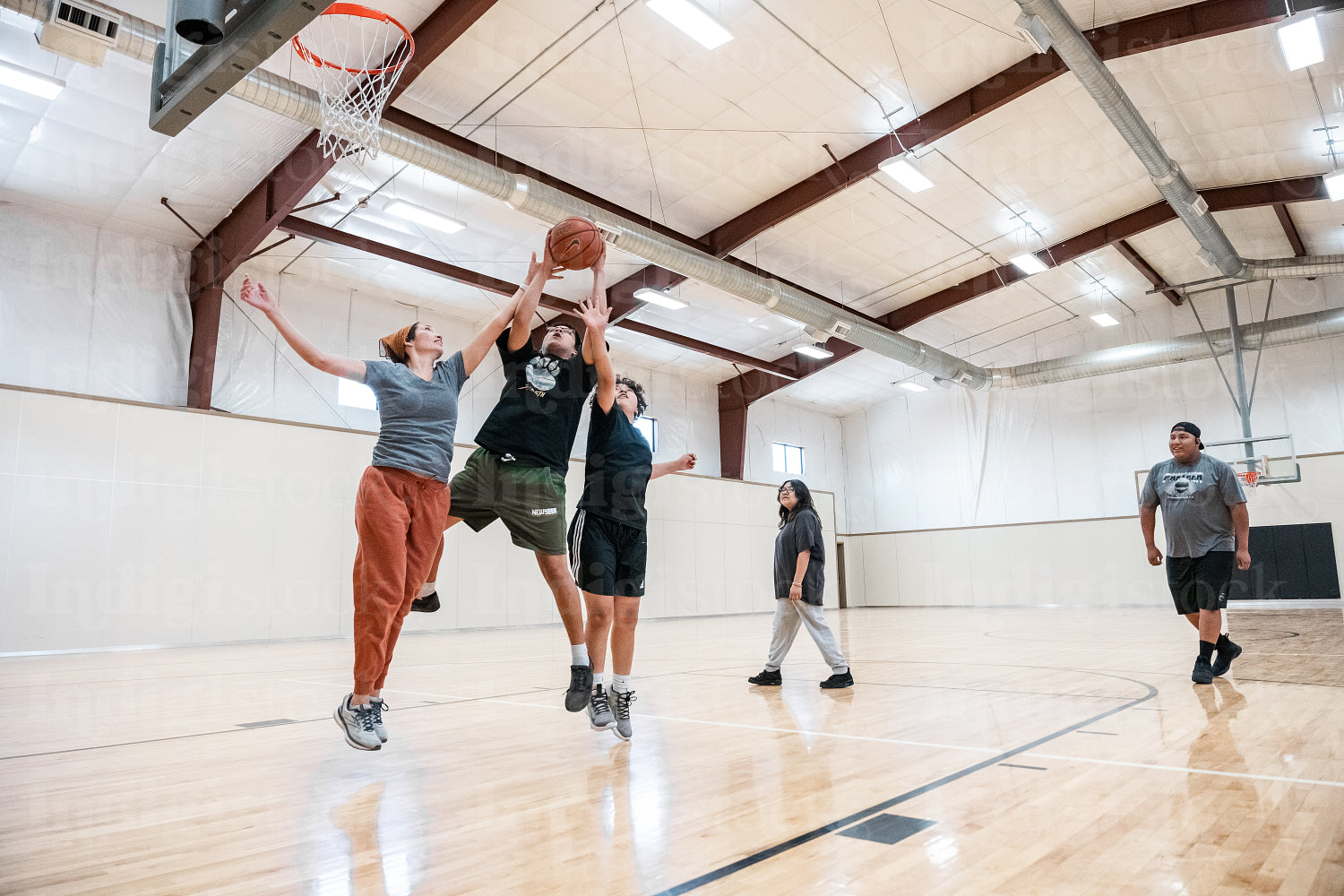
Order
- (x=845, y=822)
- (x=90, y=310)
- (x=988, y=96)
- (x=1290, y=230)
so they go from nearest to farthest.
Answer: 1. (x=845, y=822)
2. (x=988, y=96)
3. (x=90, y=310)
4. (x=1290, y=230)

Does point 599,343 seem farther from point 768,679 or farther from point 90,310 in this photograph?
point 90,310

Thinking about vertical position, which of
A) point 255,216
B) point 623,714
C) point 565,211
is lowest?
point 623,714

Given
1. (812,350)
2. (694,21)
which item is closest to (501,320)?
(694,21)

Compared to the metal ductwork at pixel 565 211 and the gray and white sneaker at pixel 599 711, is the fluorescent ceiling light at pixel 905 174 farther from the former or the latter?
the gray and white sneaker at pixel 599 711

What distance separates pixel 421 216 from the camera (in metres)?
11.5

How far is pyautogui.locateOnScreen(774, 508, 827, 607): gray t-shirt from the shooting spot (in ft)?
17.8

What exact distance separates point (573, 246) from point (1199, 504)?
4158mm

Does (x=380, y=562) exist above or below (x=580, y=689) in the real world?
above

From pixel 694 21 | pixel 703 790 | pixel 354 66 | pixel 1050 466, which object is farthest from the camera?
pixel 1050 466

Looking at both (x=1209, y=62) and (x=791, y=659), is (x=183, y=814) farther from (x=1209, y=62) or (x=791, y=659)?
(x=1209, y=62)

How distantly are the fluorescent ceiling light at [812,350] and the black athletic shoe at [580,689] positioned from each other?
1446 centimetres

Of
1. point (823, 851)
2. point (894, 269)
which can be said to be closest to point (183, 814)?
point (823, 851)

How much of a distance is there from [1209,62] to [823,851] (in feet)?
38.7

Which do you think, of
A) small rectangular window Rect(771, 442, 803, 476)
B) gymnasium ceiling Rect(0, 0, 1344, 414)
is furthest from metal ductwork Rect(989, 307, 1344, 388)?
small rectangular window Rect(771, 442, 803, 476)
